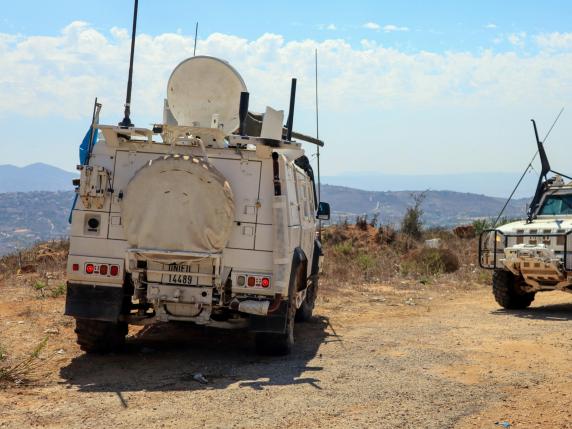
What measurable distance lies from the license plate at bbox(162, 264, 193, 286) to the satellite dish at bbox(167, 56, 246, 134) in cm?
216

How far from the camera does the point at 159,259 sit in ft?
27.3

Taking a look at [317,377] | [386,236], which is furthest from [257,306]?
[386,236]

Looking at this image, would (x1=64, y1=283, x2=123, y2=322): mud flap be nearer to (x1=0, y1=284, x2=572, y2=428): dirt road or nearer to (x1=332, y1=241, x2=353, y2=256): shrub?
(x1=0, y1=284, x2=572, y2=428): dirt road

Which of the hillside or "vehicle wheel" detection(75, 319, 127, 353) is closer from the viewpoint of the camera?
"vehicle wheel" detection(75, 319, 127, 353)

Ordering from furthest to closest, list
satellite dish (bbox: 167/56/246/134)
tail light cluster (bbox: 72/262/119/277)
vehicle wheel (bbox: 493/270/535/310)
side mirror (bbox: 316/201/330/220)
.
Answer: vehicle wheel (bbox: 493/270/535/310), side mirror (bbox: 316/201/330/220), satellite dish (bbox: 167/56/246/134), tail light cluster (bbox: 72/262/119/277)

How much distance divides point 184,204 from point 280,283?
1.27m

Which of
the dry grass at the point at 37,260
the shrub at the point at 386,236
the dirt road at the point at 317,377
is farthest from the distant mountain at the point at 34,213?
the dirt road at the point at 317,377

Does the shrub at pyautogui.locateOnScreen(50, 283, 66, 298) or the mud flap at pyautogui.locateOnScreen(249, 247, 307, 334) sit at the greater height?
the mud flap at pyautogui.locateOnScreen(249, 247, 307, 334)

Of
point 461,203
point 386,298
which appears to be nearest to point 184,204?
point 386,298

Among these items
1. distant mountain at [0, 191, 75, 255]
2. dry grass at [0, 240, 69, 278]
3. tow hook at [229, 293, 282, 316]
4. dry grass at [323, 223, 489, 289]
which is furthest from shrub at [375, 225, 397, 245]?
distant mountain at [0, 191, 75, 255]

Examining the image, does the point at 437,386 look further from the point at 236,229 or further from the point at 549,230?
the point at 549,230

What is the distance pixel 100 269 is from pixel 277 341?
2.04 meters

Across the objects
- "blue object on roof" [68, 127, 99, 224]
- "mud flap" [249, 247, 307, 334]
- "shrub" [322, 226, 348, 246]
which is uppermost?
"blue object on roof" [68, 127, 99, 224]

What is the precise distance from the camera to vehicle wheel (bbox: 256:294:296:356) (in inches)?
352
